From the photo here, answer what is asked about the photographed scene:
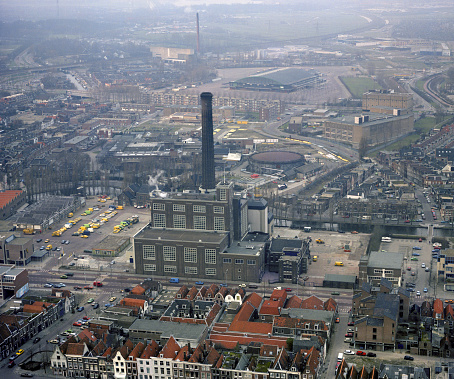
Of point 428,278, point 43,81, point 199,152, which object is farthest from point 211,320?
point 43,81

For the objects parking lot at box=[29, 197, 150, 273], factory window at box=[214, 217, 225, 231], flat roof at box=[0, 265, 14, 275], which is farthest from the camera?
parking lot at box=[29, 197, 150, 273]

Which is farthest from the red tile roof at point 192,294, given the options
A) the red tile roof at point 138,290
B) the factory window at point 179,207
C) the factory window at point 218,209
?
the factory window at point 179,207

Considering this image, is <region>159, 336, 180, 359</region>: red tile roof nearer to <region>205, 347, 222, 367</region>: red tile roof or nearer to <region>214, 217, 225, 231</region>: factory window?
<region>205, 347, 222, 367</region>: red tile roof

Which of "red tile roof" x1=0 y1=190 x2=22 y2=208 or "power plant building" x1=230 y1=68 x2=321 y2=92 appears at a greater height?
"power plant building" x1=230 y1=68 x2=321 y2=92

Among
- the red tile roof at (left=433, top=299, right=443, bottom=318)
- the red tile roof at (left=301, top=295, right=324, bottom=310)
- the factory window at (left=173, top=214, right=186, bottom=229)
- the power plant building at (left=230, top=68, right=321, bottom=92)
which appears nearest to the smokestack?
the factory window at (left=173, top=214, right=186, bottom=229)

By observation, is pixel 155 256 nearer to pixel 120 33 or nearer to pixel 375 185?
pixel 375 185
